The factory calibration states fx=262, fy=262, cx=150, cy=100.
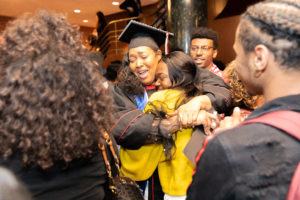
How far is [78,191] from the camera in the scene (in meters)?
0.90

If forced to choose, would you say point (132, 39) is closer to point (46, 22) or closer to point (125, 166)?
point (125, 166)

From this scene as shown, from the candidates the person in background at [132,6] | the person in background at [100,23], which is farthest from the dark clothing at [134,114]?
the person in background at [100,23]

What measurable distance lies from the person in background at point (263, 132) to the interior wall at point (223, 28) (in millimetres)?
6530

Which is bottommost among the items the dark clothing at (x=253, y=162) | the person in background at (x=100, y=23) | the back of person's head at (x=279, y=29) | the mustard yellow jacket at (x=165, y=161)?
the mustard yellow jacket at (x=165, y=161)

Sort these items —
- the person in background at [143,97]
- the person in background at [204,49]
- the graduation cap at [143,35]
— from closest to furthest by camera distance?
the person in background at [143,97] → the graduation cap at [143,35] → the person in background at [204,49]

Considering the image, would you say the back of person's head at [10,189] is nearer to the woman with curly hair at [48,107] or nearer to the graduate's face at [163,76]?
the woman with curly hair at [48,107]

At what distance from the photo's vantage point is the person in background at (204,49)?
3.15 m

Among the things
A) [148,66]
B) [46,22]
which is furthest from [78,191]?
[148,66]

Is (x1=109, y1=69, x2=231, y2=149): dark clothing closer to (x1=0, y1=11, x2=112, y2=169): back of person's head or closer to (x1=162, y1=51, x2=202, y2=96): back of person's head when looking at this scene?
(x1=162, y1=51, x2=202, y2=96): back of person's head

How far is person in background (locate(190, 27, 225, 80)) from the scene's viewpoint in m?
3.15

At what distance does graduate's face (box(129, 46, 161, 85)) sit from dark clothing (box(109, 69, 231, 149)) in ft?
0.83

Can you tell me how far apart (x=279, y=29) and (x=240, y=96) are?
3.57 feet

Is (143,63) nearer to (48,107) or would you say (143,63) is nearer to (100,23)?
(48,107)

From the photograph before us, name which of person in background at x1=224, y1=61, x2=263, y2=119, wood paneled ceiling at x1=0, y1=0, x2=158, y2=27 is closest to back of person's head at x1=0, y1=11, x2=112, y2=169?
person in background at x1=224, y1=61, x2=263, y2=119
